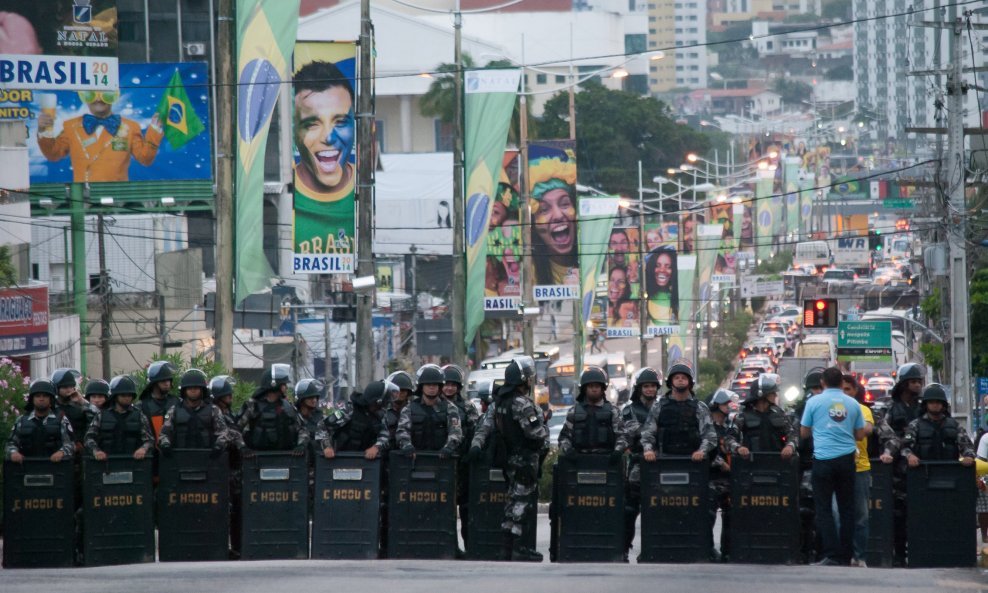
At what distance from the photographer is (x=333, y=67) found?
26188mm

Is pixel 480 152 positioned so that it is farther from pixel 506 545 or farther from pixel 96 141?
pixel 506 545

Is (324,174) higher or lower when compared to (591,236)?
higher

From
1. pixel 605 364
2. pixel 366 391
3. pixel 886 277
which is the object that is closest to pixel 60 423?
pixel 366 391

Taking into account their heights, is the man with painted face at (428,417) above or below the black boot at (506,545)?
above

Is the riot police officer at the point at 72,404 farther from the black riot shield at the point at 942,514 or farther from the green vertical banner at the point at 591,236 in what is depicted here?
the green vertical banner at the point at 591,236

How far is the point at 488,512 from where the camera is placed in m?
14.4

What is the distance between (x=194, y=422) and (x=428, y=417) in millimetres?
2042

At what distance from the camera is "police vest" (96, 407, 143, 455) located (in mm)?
14492

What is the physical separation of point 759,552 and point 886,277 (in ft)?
→ 304

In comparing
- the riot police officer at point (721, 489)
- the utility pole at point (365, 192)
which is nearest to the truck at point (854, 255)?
the utility pole at point (365, 192)

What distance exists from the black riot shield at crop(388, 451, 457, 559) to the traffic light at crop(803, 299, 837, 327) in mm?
18457

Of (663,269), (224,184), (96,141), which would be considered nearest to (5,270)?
(224,184)

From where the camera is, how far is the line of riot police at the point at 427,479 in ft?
45.5

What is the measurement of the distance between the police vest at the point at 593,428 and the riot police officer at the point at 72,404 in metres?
4.42
